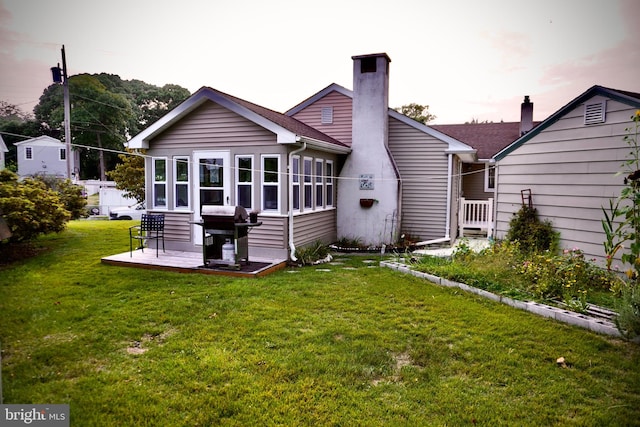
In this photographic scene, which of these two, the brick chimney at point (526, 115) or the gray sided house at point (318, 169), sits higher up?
the brick chimney at point (526, 115)

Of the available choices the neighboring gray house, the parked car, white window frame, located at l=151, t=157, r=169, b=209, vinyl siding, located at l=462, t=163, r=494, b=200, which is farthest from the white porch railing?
the neighboring gray house

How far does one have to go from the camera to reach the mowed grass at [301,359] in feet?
10.5

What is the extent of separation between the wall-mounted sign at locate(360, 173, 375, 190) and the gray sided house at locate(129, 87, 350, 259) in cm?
164

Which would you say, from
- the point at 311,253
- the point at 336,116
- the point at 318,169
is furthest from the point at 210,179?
the point at 336,116

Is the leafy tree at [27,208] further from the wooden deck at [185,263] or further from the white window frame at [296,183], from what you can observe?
the white window frame at [296,183]

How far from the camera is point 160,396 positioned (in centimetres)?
339

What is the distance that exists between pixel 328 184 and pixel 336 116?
286 centimetres

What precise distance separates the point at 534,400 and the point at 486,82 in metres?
11.0

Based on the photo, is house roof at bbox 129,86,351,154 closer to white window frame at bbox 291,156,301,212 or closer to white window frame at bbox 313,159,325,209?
white window frame at bbox 291,156,301,212

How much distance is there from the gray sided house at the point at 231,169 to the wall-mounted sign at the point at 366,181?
164cm

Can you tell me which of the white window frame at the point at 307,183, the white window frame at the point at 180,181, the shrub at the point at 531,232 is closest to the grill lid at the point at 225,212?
the white window frame at the point at 180,181

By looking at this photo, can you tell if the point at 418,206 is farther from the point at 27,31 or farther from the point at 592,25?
the point at 27,31

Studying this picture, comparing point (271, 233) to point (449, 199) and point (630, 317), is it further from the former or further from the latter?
point (630, 317)

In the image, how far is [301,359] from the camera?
408 centimetres
